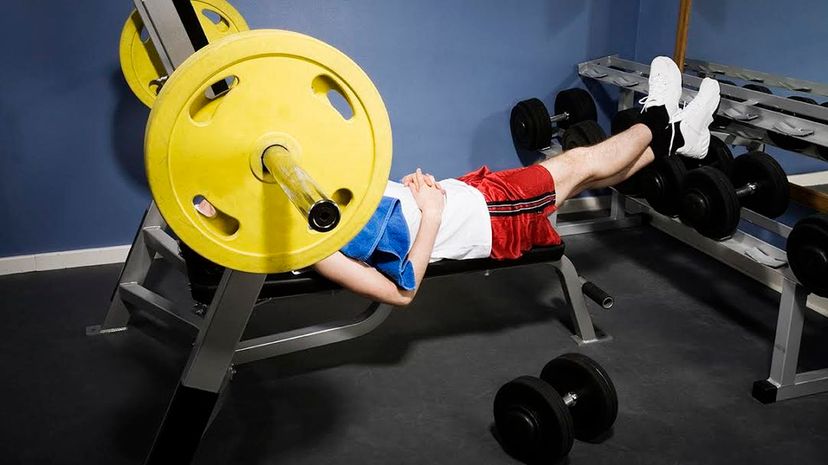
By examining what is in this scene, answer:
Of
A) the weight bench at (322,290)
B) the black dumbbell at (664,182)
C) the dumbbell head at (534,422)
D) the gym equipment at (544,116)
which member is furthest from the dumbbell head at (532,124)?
the dumbbell head at (534,422)

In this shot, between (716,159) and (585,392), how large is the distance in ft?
3.23

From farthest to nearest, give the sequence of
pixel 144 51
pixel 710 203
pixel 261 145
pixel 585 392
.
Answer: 1. pixel 144 51
2. pixel 710 203
3. pixel 585 392
4. pixel 261 145

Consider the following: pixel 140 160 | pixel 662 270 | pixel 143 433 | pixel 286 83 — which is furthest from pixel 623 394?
pixel 140 160

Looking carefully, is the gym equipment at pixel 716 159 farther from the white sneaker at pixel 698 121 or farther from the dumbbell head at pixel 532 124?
the dumbbell head at pixel 532 124

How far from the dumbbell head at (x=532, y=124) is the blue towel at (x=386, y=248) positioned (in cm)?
128

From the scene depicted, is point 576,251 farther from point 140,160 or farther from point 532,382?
point 140,160

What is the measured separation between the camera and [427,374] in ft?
6.83

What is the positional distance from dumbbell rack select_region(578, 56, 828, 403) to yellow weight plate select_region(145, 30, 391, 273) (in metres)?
1.32

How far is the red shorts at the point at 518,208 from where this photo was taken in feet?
6.63

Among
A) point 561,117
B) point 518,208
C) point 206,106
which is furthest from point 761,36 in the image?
point 206,106

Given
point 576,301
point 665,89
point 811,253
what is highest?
point 665,89

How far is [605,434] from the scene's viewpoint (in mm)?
1810

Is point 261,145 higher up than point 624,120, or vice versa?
point 624,120

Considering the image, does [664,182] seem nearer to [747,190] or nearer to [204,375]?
[747,190]
